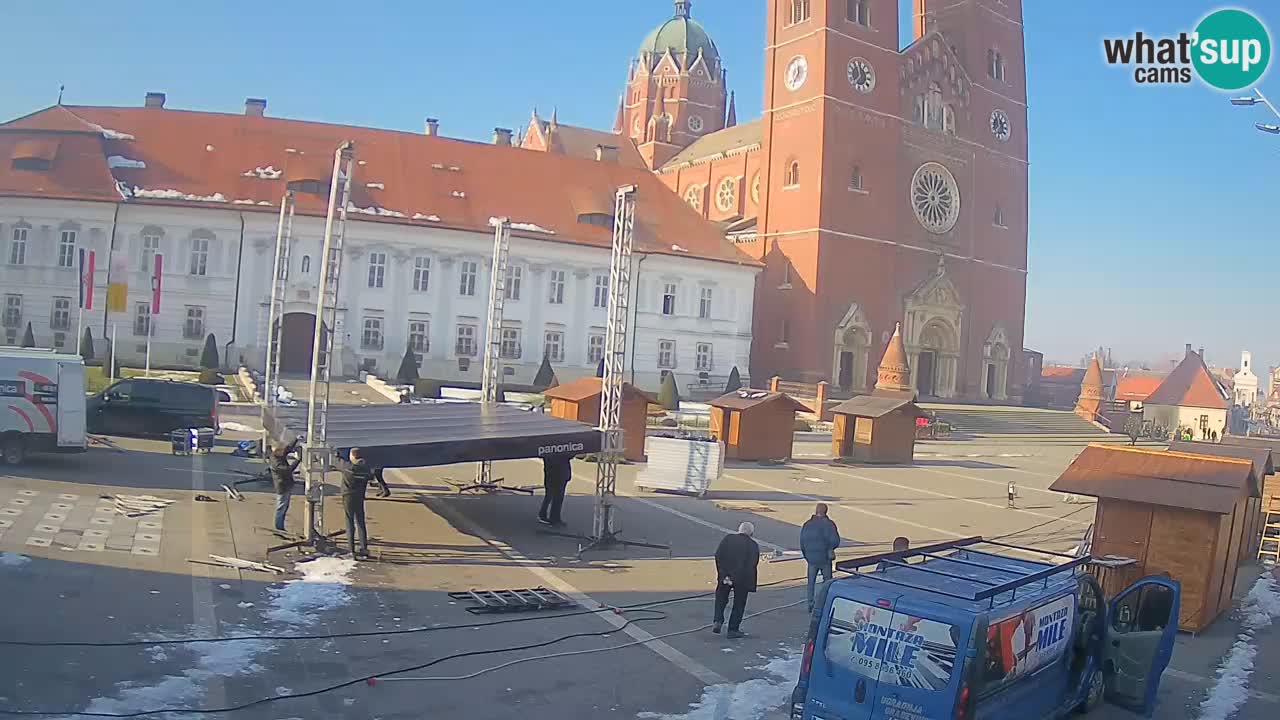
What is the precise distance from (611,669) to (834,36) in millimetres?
46812

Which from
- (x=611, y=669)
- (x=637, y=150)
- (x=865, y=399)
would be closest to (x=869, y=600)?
(x=611, y=669)

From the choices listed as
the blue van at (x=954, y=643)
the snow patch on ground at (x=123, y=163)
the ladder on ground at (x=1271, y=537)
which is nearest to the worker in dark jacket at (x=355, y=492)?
the blue van at (x=954, y=643)

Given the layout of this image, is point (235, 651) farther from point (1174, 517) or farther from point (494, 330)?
point (494, 330)

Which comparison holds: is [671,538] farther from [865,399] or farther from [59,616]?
[865,399]

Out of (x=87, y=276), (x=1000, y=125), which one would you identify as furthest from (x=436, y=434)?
(x=1000, y=125)

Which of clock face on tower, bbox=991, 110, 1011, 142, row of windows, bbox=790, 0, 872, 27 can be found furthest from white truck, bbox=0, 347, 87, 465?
clock face on tower, bbox=991, 110, 1011, 142

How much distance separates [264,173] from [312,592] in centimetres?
3512

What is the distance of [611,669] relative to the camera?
9.71 metres

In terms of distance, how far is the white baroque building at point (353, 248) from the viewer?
40.1 meters

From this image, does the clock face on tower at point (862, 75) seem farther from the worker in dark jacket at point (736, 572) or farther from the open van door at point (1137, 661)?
the open van door at point (1137, 661)

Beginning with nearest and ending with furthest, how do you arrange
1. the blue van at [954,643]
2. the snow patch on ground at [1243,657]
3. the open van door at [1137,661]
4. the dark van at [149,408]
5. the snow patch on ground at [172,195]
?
the blue van at [954,643] → the open van door at [1137,661] → the snow patch on ground at [1243,657] → the dark van at [149,408] → the snow patch on ground at [172,195]

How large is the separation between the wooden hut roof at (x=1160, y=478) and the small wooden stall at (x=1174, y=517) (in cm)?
1

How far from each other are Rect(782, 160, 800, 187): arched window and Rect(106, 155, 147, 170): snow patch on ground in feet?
99.4

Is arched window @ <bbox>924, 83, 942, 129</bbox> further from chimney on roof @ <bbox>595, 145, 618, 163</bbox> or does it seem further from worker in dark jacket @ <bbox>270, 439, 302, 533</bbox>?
worker in dark jacket @ <bbox>270, 439, 302, 533</bbox>
